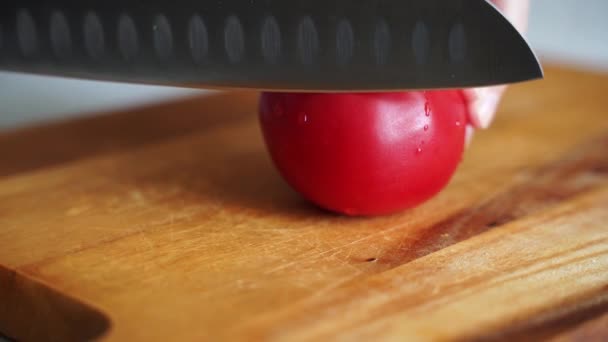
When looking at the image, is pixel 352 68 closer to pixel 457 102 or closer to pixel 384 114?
pixel 384 114

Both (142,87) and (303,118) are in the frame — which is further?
(142,87)

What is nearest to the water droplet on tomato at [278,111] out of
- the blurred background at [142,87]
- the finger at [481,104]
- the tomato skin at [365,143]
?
the tomato skin at [365,143]

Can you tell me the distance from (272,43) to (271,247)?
0.28 meters

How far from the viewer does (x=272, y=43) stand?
1.10 metres

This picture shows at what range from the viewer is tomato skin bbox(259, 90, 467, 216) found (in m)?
1.11

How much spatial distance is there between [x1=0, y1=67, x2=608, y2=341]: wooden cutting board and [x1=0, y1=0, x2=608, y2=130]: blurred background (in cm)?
44

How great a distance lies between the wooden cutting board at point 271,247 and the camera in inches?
36.2

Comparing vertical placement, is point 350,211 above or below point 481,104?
below

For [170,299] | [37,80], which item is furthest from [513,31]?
[37,80]

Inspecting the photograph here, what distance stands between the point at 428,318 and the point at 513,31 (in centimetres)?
36

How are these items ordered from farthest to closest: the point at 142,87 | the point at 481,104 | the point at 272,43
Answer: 1. the point at 142,87
2. the point at 481,104
3. the point at 272,43

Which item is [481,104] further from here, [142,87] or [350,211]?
[142,87]

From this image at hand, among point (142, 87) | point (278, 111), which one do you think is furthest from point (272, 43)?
point (142, 87)

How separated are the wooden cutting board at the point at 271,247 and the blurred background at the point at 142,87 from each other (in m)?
0.44
